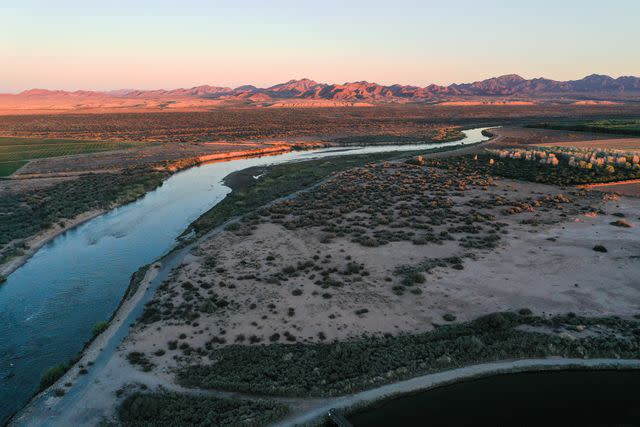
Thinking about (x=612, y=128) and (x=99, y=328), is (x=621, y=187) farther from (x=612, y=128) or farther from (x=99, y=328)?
(x=612, y=128)

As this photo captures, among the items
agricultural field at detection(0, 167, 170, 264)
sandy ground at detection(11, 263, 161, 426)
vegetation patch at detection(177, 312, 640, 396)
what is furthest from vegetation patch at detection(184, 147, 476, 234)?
vegetation patch at detection(177, 312, 640, 396)

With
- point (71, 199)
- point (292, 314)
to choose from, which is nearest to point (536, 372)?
point (292, 314)

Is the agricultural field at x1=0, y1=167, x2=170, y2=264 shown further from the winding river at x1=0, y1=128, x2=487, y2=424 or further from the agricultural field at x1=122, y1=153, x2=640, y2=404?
the agricultural field at x1=122, y1=153, x2=640, y2=404

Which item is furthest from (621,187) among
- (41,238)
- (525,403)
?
(41,238)

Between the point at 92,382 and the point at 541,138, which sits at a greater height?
the point at 541,138

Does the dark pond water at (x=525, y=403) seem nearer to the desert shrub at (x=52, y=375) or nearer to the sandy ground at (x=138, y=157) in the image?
the desert shrub at (x=52, y=375)

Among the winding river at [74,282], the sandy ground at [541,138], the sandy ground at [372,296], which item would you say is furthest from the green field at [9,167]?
the sandy ground at [541,138]

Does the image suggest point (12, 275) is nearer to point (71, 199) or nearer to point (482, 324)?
point (71, 199)
